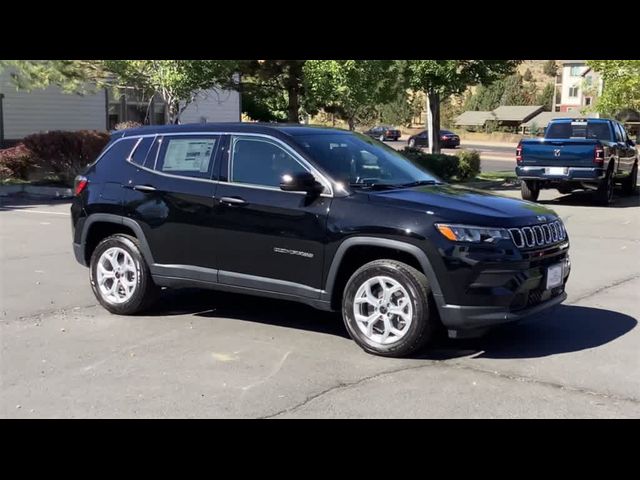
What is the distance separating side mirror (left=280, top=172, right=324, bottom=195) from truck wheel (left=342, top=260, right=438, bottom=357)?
0.75 metres

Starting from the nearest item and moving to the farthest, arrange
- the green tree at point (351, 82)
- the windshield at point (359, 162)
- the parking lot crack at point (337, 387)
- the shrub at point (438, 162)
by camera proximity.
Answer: the parking lot crack at point (337, 387)
the windshield at point (359, 162)
the green tree at point (351, 82)
the shrub at point (438, 162)

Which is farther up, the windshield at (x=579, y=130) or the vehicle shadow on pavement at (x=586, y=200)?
the windshield at (x=579, y=130)

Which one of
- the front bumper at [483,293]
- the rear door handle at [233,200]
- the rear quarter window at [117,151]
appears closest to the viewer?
the front bumper at [483,293]

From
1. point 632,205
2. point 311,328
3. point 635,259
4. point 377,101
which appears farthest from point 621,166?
point 311,328

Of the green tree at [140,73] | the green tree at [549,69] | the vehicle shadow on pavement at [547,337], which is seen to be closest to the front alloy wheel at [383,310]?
the vehicle shadow on pavement at [547,337]

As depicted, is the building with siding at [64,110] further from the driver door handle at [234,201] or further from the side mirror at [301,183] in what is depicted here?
the side mirror at [301,183]

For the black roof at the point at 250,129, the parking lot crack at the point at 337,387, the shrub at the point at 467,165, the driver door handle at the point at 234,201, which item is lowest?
the parking lot crack at the point at 337,387

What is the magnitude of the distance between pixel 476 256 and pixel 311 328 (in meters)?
1.87

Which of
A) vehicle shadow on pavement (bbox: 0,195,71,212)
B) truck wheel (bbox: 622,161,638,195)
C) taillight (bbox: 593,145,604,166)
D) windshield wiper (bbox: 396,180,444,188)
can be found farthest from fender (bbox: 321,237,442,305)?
truck wheel (bbox: 622,161,638,195)

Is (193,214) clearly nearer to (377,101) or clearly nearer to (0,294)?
(0,294)

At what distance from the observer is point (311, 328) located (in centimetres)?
662

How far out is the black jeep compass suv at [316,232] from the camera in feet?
17.9

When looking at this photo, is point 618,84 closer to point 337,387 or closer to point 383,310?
point 383,310

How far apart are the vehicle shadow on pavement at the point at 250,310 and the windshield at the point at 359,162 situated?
1.37m
